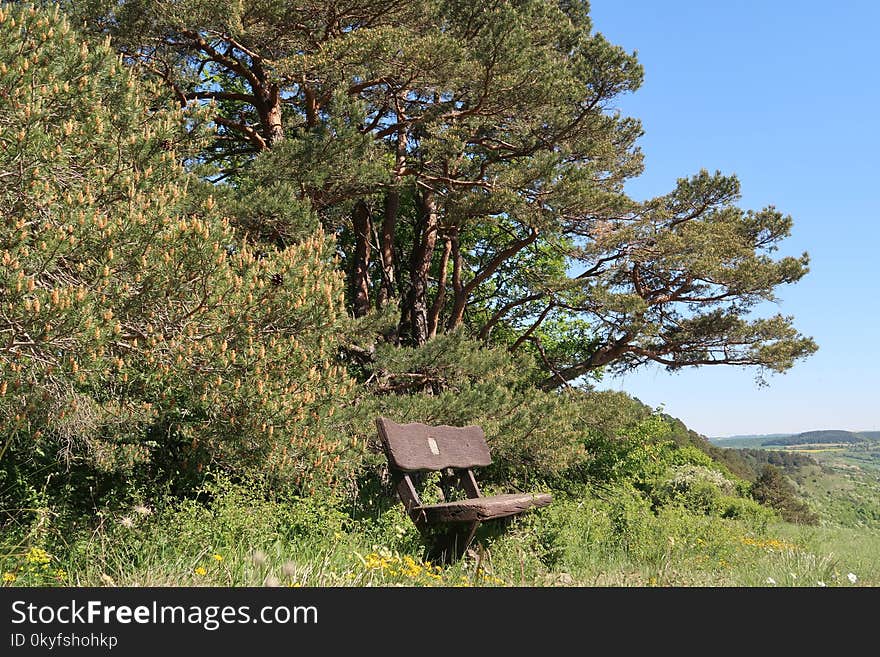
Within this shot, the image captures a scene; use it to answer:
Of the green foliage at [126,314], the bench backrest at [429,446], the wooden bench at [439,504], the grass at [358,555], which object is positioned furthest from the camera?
the bench backrest at [429,446]

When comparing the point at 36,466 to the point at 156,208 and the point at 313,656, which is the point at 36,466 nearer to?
the point at 156,208

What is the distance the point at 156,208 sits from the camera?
17.6ft

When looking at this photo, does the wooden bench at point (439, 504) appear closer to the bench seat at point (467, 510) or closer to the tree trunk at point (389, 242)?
the bench seat at point (467, 510)

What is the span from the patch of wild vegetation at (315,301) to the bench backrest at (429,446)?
0.70 m

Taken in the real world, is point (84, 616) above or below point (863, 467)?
above

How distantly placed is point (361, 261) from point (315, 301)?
21.5 ft

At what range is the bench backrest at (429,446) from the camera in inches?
212

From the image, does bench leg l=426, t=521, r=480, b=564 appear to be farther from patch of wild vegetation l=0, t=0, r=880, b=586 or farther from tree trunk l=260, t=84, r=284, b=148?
tree trunk l=260, t=84, r=284, b=148

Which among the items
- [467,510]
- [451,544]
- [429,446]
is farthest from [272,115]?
Answer: [467,510]

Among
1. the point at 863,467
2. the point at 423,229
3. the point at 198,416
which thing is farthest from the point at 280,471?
the point at 863,467

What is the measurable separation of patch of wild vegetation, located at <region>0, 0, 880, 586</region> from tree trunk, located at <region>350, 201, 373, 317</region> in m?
0.08

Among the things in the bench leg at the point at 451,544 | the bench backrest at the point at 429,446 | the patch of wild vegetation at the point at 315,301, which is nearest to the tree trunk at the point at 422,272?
the patch of wild vegetation at the point at 315,301

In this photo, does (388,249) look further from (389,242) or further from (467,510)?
(467,510)

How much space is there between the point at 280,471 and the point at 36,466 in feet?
7.16
